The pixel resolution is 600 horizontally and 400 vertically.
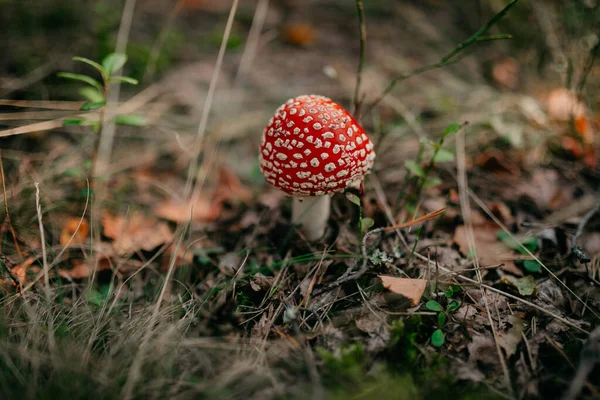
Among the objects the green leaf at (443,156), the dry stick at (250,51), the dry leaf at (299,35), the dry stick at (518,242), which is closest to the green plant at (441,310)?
the dry stick at (518,242)

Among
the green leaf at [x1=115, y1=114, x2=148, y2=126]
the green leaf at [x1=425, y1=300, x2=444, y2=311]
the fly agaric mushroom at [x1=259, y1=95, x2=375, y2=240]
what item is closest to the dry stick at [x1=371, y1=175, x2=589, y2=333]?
the green leaf at [x1=425, y1=300, x2=444, y2=311]

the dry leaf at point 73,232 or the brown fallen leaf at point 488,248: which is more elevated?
the brown fallen leaf at point 488,248

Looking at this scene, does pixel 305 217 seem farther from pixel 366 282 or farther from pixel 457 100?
pixel 457 100

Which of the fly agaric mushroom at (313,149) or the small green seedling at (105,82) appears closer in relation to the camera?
the fly agaric mushroom at (313,149)

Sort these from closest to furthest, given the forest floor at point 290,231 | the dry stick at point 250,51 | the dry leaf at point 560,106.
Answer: the forest floor at point 290,231 → the dry leaf at point 560,106 → the dry stick at point 250,51

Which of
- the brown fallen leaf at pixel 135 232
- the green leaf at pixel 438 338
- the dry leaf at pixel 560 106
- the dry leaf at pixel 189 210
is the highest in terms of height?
the dry leaf at pixel 560 106

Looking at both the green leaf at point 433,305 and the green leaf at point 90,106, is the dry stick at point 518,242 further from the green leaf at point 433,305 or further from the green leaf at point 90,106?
the green leaf at point 90,106

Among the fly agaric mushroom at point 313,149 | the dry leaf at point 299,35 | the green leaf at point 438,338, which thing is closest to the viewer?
the green leaf at point 438,338
